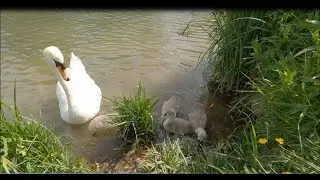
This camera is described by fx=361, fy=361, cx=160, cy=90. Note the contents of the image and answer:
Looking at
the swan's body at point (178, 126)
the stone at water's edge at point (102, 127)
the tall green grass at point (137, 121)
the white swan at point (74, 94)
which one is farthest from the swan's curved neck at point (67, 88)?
the swan's body at point (178, 126)

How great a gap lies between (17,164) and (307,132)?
176 cm

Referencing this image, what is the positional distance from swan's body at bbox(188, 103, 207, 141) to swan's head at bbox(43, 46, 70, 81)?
151cm

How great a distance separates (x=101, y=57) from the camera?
534cm

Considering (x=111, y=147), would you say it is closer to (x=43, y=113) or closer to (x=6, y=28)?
(x=43, y=113)

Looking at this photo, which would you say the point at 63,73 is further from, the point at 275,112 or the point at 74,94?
the point at 275,112

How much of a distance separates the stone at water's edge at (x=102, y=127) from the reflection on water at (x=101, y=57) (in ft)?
0.20

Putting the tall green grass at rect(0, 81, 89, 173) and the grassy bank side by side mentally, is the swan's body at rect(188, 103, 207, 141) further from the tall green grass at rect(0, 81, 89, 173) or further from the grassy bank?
the tall green grass at rect(0, 81, 89, 173)

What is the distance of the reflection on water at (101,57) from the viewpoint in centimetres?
411

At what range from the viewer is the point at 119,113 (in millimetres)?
3293

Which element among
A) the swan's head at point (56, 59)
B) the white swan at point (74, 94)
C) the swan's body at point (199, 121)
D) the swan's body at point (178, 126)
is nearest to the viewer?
the swan's body at point (199, 121)

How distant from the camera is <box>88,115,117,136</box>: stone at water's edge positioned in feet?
11.2

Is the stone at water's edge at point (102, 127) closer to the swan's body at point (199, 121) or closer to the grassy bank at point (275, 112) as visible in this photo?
the grassy bank at point (275, 112)

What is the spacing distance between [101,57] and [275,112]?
350cm
